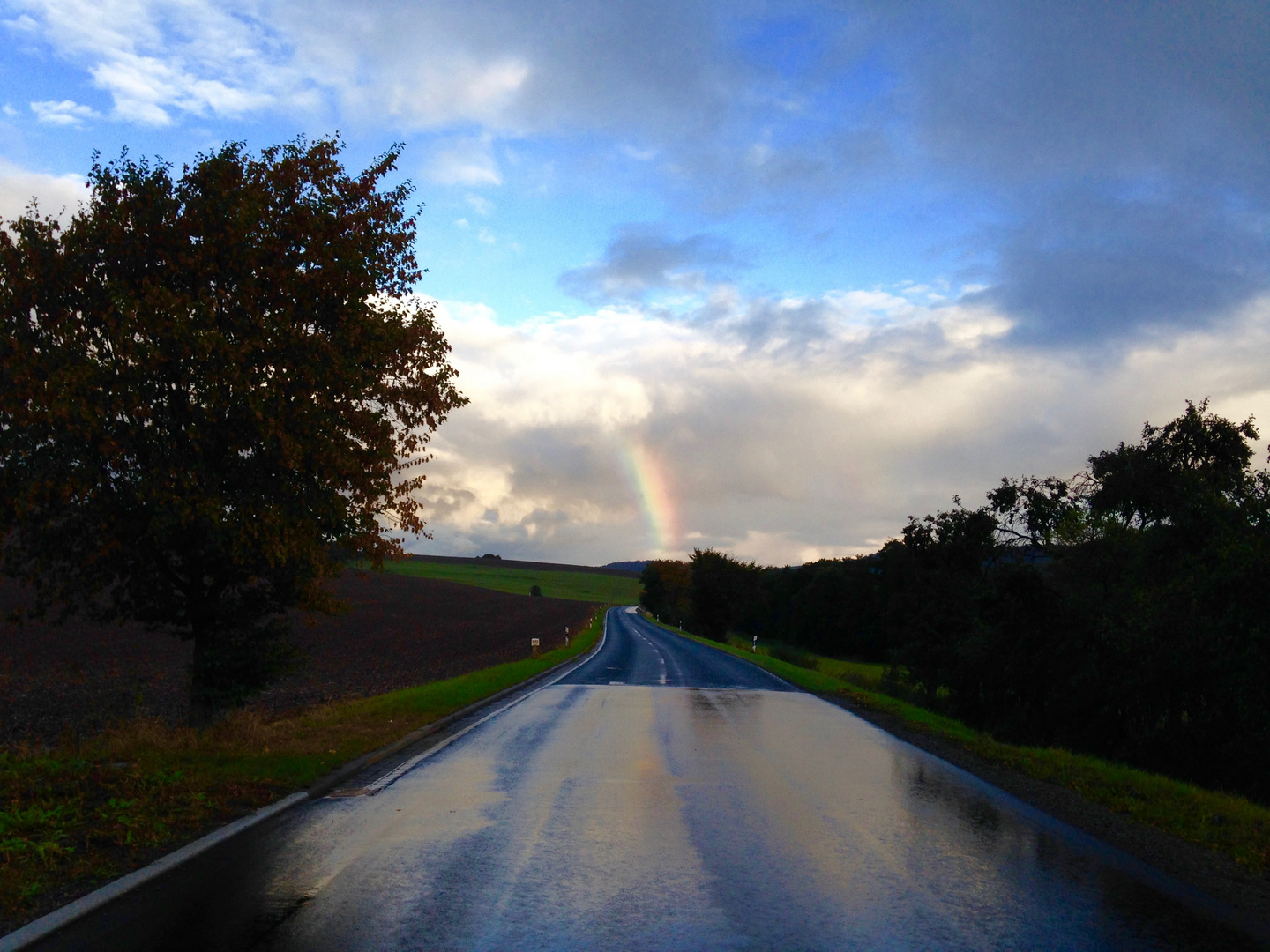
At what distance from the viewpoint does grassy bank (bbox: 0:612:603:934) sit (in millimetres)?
6691

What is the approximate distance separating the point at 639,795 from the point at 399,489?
19.1 feet

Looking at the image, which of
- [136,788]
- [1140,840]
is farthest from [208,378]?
[1140,840]

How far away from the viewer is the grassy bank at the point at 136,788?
6.69 meters

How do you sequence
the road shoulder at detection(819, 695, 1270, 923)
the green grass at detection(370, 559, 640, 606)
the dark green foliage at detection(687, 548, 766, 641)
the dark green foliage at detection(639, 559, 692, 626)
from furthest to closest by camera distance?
the green grass at detection(370, 559, 640, 606) < the dark green foliage at detection(639, 559, 692, 626) < the dark green foliage at detection(687, 548, 766, 641) < the road shoulder at detection(819, 695, 1270, 923)

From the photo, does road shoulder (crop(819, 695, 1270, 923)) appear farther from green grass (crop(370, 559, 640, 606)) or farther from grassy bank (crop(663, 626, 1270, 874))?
green grass (crop(370, 559, 640, 606))

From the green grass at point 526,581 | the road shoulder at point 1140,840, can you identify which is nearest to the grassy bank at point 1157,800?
the road shoulder at point 1140,840

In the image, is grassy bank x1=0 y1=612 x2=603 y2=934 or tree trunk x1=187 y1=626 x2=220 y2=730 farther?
tree trunk x1=187 y1=626 x2=220 y2=730

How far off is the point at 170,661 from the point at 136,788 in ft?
90.5

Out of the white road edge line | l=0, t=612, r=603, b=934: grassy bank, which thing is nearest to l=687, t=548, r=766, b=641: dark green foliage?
the white road edge line

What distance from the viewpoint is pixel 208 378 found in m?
11.6

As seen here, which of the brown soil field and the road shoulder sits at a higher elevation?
the road shoulder

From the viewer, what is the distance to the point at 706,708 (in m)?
19.7

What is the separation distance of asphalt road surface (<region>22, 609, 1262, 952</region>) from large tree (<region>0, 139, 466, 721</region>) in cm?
375

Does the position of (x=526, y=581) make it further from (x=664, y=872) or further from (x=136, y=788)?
(x=664, y=872)
